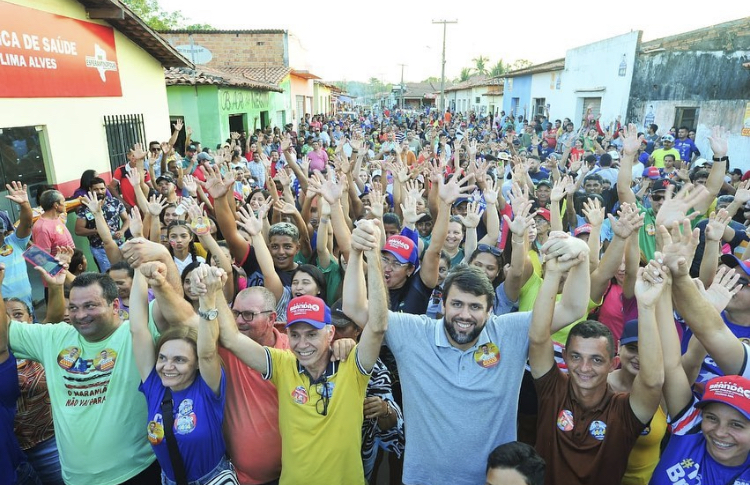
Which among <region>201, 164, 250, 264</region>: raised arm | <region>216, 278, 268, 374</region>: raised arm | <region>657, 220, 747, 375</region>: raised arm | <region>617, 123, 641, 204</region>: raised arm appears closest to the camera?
<region>657, 220, 747, 375</region>: raised arm

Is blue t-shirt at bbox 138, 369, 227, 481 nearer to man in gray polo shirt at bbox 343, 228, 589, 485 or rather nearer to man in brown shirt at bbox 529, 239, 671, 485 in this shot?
man in gray polo shirt at bbox 343, 228, 589, 485

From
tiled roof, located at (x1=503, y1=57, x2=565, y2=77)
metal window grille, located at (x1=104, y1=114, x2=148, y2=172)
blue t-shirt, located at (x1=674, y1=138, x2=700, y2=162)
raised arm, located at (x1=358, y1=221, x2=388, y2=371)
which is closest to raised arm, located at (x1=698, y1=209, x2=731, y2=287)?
raised arm, located at (x1=358, y1=221, x2=388, y2=371)

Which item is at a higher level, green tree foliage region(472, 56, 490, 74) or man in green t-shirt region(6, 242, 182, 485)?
green tree foliage region(472, 56, 490, 74)

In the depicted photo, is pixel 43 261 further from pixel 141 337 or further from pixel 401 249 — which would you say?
pixel 401 249

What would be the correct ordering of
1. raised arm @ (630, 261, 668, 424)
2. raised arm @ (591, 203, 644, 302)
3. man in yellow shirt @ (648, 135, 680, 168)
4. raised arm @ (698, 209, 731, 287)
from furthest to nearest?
1. man in yellow shirt @ (648, 135, 680, 168)
2. raised arm @ (698, 209, 731, 287)
3. raised arm @ (591, 203, 644, 302)
4. raised arm @ (630, 261, 668, 424)

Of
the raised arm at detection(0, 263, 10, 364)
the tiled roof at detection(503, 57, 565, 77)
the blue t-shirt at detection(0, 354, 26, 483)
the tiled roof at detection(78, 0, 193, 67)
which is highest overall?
the tiled roof at detection(503, 57, 565, 77)

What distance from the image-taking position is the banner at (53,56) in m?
6.65

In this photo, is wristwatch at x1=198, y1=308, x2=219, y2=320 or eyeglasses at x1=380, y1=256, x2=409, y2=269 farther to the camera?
eyeglasses at x1=380, y1=256, x2=409, y2=269

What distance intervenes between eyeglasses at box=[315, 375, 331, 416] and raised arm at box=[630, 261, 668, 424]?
1507mm

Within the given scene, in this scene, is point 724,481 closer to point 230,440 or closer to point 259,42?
point 230,440

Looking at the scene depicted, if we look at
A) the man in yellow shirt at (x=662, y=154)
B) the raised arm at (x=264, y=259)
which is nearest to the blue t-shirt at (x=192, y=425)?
the raised arm at (x=264, y=259)

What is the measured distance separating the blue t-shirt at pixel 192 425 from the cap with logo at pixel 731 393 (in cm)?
234

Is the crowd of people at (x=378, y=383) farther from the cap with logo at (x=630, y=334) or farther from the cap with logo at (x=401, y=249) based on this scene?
the cap with logo at (x=401, y=249)

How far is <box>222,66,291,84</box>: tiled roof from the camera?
854 inches
